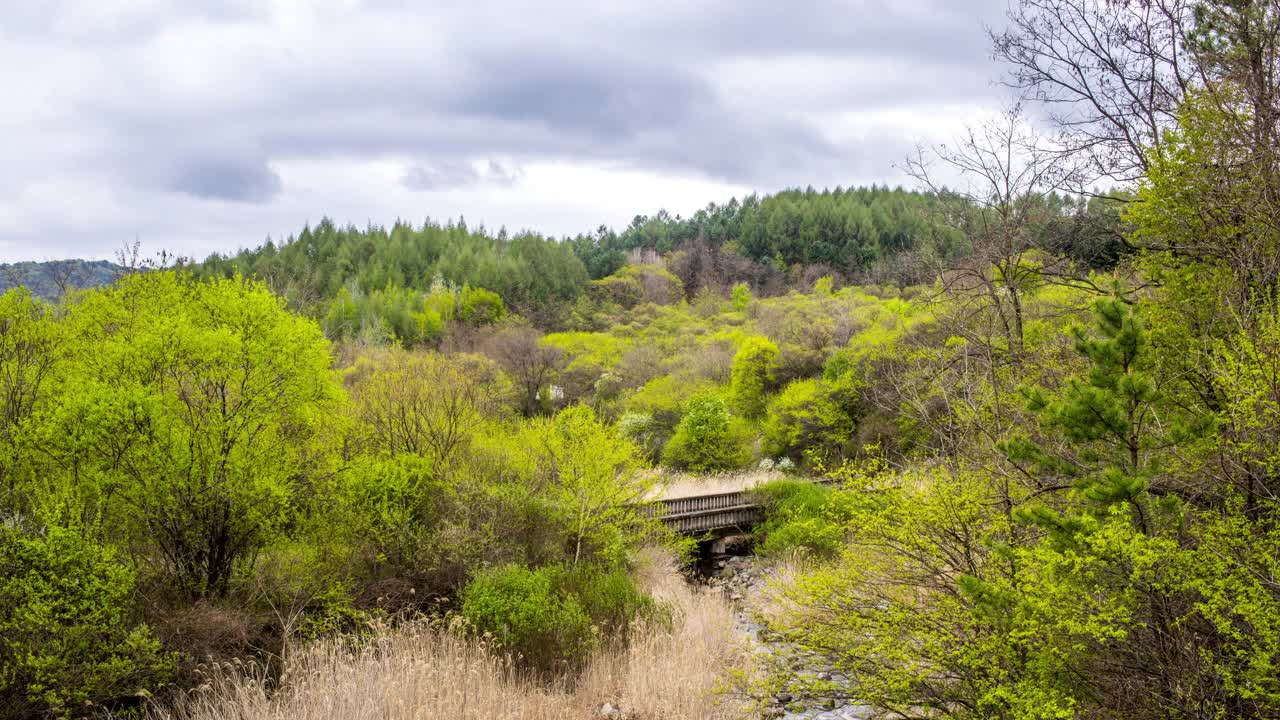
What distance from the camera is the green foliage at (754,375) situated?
31.0 metres

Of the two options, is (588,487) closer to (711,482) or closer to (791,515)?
(791,515)

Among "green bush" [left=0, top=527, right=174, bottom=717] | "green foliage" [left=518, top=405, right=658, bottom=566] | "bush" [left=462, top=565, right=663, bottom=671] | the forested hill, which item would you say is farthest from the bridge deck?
the forested hill

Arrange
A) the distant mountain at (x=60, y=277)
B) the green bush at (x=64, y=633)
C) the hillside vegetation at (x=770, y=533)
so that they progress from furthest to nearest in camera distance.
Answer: the distant mountain at (x=60, y=277)
the green bush at (x=64, y=633)
the hillside vegetation at (x=770, y=533)

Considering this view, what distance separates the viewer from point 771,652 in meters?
12.0

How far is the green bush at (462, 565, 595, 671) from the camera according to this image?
1102 centimetres

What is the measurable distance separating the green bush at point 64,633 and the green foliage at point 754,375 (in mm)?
24327

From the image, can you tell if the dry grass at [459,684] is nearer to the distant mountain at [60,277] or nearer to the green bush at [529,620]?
the green bush at [529,620]

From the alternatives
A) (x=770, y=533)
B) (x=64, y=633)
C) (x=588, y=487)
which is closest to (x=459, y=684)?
(x=64, y=633)

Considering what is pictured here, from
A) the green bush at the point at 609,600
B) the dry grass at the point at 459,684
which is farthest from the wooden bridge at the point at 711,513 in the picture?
the dry grass at the point at 459,684

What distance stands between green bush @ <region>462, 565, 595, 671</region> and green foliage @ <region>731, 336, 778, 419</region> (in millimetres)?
19897

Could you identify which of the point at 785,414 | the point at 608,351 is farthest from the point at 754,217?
the point at 785,414

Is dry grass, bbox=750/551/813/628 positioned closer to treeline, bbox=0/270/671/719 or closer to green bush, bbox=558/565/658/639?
green bush, bbox=558/565/658/639

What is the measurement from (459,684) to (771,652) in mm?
5200

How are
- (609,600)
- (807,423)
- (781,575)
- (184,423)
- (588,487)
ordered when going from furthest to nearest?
(807,423) → (781,575) → (588,487) → (609,600) → (184,423)
